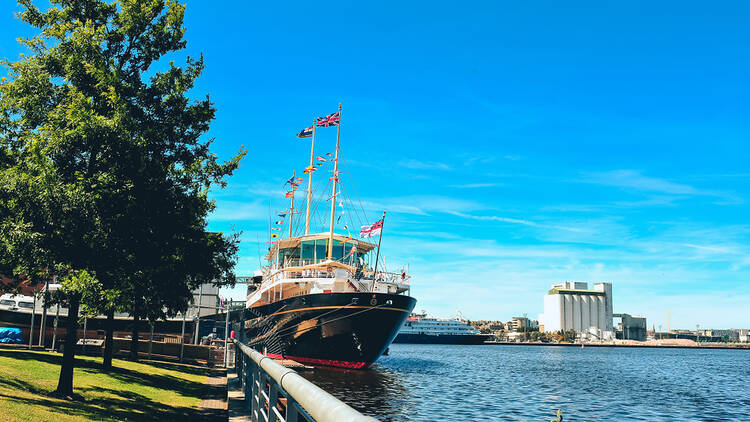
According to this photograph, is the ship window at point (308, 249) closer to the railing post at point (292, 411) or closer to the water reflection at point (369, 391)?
the water reflection at point (369, 391)

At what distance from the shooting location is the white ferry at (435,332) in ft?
586

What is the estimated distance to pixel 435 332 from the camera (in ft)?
594

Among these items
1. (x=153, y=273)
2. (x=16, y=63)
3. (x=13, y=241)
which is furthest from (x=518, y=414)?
(x=16, y=63)

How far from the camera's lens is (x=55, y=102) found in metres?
13.8

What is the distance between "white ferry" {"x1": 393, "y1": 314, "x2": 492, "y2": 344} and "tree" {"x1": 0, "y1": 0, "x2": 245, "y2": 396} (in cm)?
16544

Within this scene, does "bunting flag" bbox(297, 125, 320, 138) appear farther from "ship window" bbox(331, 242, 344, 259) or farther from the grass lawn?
the grass lawn

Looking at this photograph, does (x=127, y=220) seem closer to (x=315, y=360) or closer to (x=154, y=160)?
(x=154, y=160)

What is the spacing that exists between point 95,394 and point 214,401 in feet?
10.6

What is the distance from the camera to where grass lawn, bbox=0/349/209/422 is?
38.1 ft

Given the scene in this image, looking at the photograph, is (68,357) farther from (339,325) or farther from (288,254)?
(288,254)

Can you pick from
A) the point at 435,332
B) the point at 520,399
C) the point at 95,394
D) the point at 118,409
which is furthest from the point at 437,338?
the point at 118,409

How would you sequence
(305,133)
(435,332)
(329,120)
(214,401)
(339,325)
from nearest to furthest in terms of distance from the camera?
(214,401) < (339,325) < (329,120) < (305,133) < (435,332)

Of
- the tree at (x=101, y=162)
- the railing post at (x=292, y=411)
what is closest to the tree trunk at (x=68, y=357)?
the tree at (x=101, y=162)

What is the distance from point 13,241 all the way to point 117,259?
213cm
